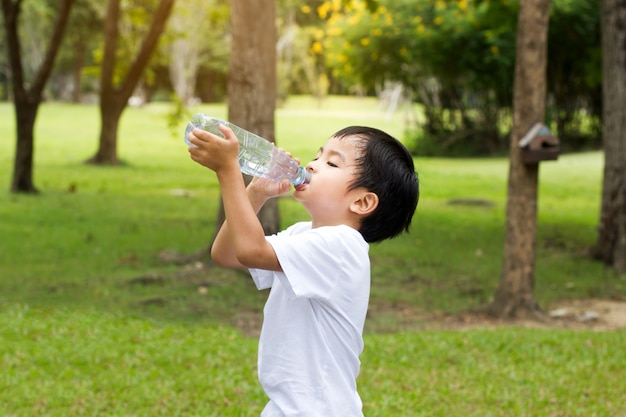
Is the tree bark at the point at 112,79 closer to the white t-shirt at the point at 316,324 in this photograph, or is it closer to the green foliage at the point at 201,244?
the green foliage at the point at 201,244

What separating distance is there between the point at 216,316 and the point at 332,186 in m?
4.48

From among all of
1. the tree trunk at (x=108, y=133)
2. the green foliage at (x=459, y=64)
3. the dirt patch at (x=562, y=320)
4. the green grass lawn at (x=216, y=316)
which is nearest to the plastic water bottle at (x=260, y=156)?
the green grass lawn at (x=216, y=316)

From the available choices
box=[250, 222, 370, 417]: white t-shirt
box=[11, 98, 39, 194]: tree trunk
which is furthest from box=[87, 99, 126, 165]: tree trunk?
box=[250, 222, 370, 417]: white t-shirt

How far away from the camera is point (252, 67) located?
7.88m

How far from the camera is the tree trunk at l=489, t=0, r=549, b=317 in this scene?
22.1ft

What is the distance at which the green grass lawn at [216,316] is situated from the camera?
4902 mm

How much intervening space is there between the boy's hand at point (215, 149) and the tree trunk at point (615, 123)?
7117 mm

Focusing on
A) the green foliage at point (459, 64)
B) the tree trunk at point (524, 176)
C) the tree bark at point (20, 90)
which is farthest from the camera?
the green foliage at point (459, 64)

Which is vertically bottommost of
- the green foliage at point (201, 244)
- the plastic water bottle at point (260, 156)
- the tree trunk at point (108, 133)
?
the green foliage at point (201, 244)

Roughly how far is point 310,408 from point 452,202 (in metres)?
11.8

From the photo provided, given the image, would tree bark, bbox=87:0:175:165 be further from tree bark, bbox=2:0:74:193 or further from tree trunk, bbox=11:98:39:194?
tree trunk, bbox=11:98:39:194

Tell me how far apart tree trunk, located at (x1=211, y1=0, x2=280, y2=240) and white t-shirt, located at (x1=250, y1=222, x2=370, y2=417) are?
17.7 ft

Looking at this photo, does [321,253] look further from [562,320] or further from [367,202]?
[562,320]

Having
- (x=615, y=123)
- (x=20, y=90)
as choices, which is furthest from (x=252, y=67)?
(x=20, y=90)
